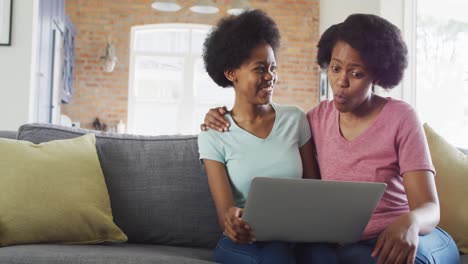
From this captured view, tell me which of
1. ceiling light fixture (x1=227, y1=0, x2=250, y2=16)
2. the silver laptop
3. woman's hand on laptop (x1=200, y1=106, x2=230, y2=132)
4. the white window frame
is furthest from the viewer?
the white window frame

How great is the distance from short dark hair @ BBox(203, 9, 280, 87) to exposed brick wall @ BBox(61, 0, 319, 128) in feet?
18.5

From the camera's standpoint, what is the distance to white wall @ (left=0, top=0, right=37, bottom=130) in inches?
161

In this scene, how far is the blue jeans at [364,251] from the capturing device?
1.40 m

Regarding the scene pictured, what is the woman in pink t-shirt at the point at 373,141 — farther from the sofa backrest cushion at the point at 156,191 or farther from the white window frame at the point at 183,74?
the white window frame at the point at 183,74

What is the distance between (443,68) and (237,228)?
10.2ft

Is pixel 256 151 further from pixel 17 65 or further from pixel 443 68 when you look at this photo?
pixel 17 65

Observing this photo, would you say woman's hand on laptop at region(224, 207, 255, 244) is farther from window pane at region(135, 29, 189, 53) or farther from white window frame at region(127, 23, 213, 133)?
window pane at region(135, 29, 189, 53)

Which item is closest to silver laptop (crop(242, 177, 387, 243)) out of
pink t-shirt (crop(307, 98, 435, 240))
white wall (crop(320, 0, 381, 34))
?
pink t-shirt (crop(307, 98, 435, 240))

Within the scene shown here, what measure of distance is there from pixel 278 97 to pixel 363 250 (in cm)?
637

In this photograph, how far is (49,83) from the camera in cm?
521

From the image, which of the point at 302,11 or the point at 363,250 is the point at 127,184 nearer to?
the point at 363,250

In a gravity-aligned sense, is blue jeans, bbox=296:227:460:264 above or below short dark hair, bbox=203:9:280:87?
below

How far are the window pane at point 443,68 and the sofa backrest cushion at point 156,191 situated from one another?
2.52 meters

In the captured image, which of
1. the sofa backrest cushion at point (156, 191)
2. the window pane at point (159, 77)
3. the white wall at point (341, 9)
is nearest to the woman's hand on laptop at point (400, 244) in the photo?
the sofa backrest cushion at point (156, 191)
